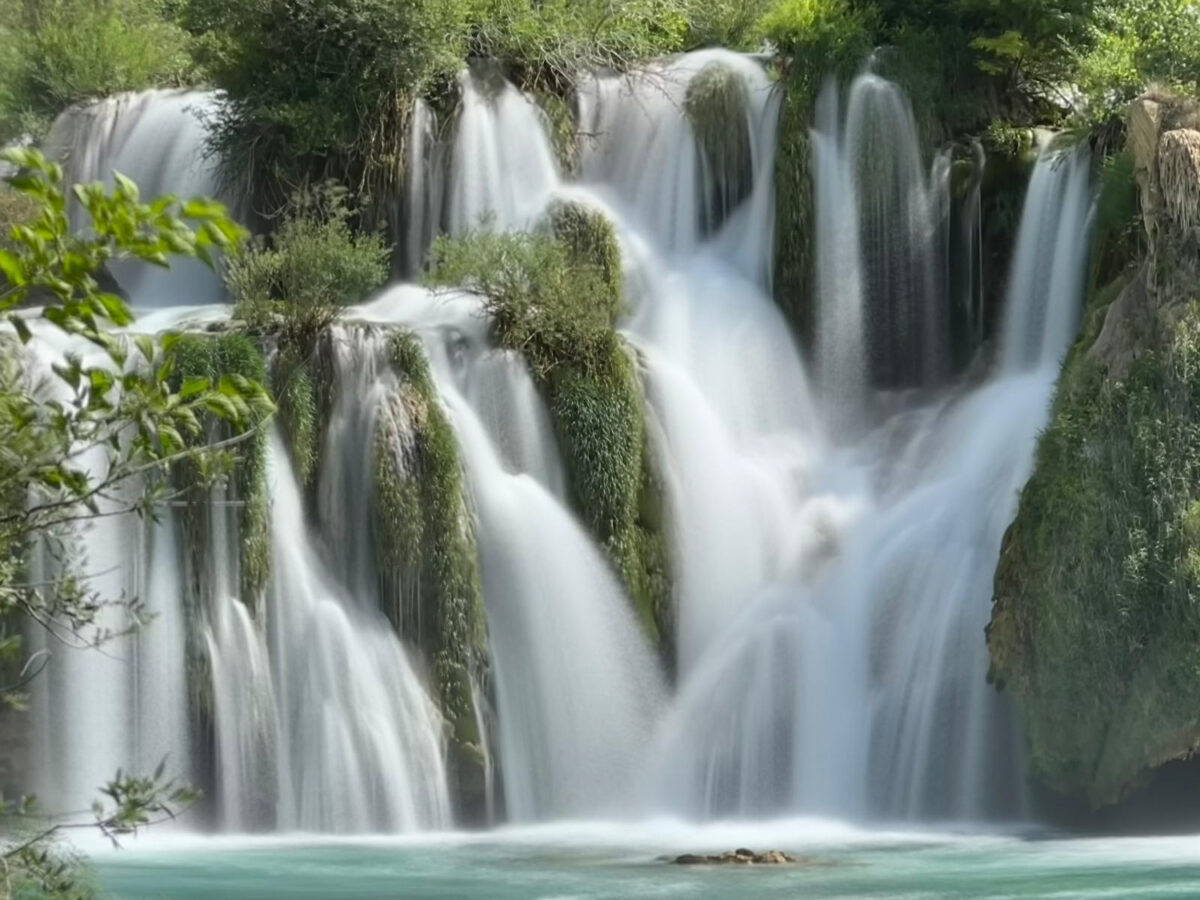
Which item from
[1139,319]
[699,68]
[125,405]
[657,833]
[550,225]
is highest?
[699,68]

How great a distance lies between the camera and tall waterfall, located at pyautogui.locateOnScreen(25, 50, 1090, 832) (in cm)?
1677

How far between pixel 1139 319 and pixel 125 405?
509 inches

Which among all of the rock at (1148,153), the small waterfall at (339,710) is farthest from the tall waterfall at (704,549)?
the rock at (1148,153)

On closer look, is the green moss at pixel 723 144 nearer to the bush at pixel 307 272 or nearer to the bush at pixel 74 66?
the bush at pixel 307 272

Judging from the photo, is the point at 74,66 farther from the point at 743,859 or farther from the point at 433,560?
the point at 743,859

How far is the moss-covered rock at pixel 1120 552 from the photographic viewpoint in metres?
15.7

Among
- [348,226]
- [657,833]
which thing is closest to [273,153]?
[348,226]

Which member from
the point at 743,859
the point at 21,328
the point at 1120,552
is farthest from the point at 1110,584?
the point at 21,328

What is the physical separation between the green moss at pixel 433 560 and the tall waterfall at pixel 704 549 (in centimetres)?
17

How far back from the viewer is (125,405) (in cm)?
505

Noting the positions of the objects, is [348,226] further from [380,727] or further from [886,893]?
[886,893]

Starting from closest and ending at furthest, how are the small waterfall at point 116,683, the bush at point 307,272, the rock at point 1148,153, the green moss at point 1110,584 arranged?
the green moss at point 1110,584 → the small waterfall at point 116,683 → the rock at point 1148,153 → the bush at point 307,272

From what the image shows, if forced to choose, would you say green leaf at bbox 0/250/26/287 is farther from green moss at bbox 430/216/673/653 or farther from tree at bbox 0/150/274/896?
green moss at bbox 430/216/673/653

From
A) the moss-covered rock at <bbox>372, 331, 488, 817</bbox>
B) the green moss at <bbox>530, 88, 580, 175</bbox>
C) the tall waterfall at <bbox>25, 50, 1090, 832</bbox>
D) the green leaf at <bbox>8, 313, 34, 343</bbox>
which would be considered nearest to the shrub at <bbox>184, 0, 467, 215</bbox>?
the tall waterfall at <bbox>25, 50, 1090, 832</bbox>
